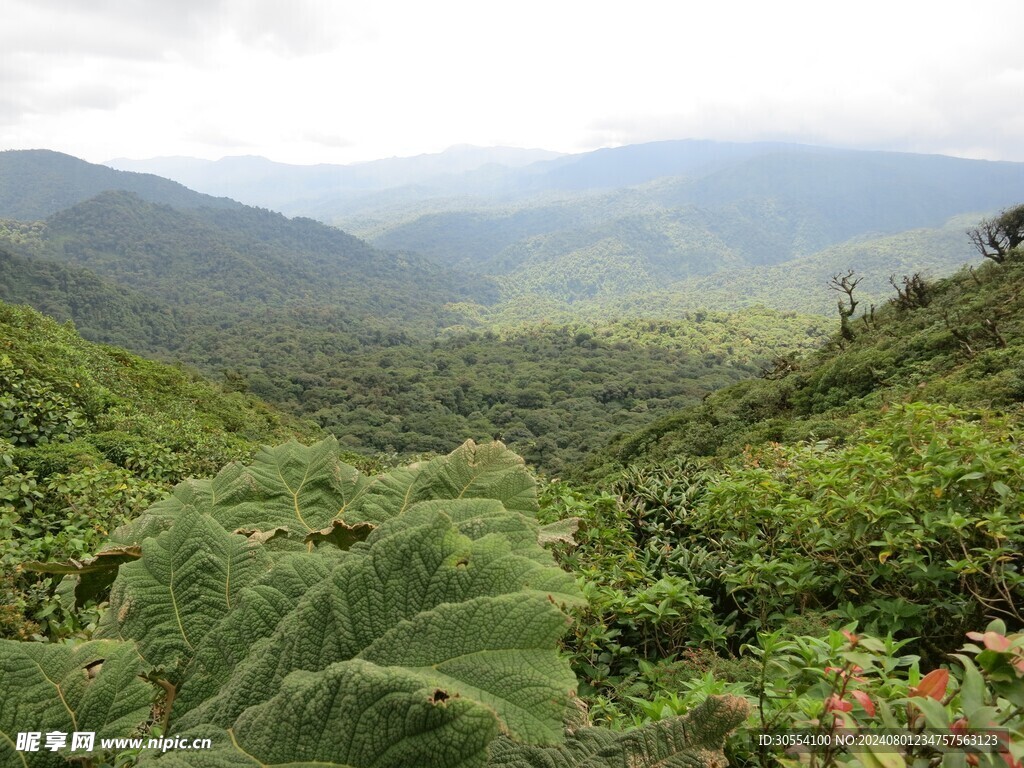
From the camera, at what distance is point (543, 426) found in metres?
46.5

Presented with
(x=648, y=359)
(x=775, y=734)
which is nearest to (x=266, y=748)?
(x=775, y=734)

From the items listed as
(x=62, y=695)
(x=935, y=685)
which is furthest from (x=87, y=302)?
(x=935, y=685)

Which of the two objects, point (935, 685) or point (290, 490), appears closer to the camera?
point (935, 685)

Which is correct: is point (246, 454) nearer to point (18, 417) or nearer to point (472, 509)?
point (18, 417)

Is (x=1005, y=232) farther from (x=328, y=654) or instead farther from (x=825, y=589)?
(x=328, y=654)

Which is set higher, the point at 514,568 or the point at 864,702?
the point at 514,568

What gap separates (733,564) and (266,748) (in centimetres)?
264

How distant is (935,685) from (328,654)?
1.00m

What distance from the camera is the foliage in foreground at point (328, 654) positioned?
2.47 ft

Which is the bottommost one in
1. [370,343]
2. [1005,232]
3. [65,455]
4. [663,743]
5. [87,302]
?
[370,343]

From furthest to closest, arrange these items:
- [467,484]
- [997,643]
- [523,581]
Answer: [467,484]
[997,643]
[523,581]

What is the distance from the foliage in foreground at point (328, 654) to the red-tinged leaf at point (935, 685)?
0.38m

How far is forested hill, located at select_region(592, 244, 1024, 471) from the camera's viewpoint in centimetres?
884

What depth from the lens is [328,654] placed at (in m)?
0.89
